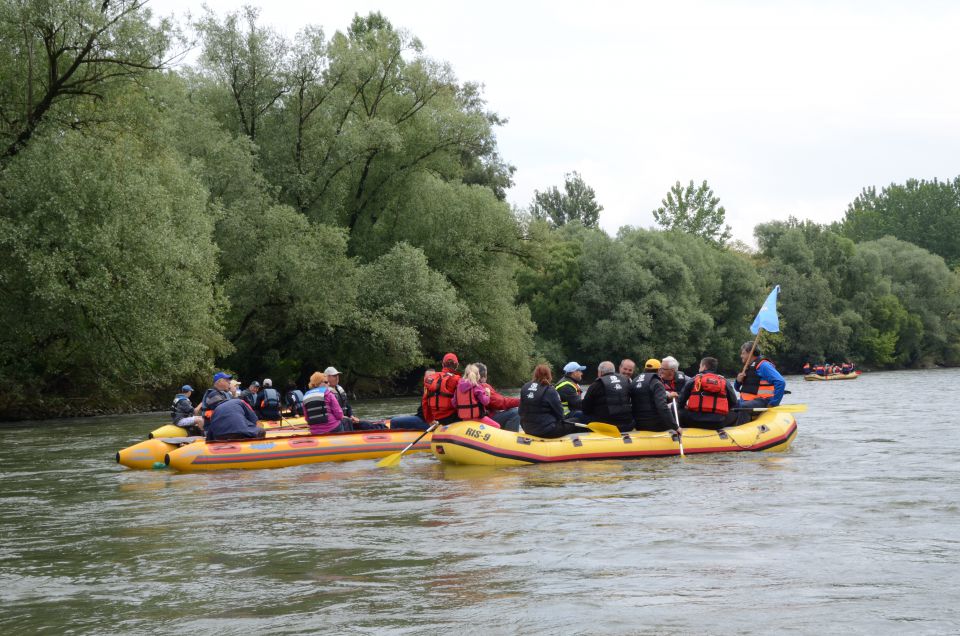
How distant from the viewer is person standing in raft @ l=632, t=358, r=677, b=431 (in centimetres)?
1369

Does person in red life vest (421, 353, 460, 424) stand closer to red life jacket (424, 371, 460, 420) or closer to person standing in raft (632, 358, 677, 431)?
red life jacket (424, 371, 460, 420)

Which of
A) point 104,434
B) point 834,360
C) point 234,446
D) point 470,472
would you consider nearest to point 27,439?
point 104,434

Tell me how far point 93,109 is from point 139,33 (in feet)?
7.54

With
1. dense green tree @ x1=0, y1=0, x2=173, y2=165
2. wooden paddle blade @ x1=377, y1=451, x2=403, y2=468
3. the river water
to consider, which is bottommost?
the river water

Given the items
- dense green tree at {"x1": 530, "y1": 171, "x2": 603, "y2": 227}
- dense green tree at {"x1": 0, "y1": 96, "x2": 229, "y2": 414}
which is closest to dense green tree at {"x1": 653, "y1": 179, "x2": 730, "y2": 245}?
dense green tree at {"x1": 530, "y1": 171, "x2": 603, "y2": 227}

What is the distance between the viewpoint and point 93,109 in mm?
24578

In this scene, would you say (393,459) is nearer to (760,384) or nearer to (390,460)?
(390,460)

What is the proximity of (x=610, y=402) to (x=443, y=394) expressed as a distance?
2.31 metres

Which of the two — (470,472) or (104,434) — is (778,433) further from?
(104,434)

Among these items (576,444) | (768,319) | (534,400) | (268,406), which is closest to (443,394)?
(534,400)

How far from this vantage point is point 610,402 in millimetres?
13820

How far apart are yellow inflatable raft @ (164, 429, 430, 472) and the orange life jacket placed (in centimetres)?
481

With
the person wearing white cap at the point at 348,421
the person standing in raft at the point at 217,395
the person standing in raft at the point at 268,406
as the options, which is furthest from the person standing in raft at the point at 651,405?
the person standing in raft at the point at 268,406

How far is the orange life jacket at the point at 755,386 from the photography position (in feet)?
50.9
